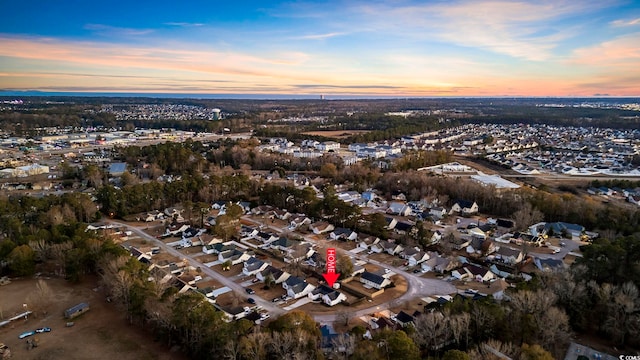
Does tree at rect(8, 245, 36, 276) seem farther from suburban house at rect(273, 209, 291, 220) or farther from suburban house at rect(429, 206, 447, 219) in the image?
suburban house at rect(429, 206, 447, 219)

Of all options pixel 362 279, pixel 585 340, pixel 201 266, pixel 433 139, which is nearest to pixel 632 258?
pixel 585 340

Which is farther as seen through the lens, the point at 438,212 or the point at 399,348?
the point at 438,212

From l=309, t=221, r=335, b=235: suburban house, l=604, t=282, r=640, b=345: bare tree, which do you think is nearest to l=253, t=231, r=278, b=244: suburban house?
l=309, t=221, r=335, b=235: suburban house

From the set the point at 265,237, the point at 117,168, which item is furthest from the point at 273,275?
the point at 117,168

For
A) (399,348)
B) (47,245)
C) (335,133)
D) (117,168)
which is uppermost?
(335,133)

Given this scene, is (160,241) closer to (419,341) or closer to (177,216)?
(177,216)

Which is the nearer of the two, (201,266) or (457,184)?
(201,266)

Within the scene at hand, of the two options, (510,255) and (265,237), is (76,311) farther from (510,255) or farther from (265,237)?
(510,255)
